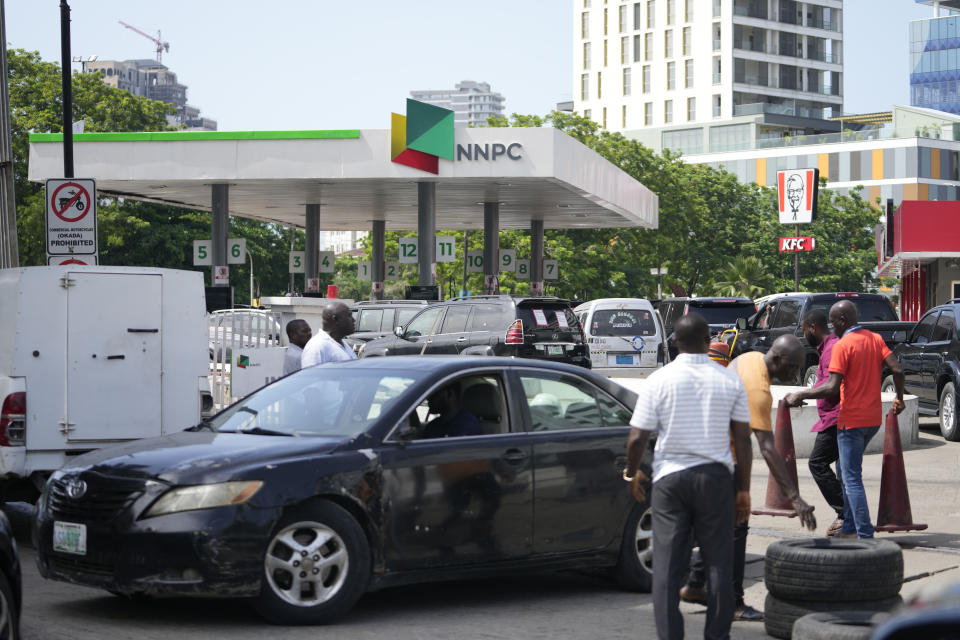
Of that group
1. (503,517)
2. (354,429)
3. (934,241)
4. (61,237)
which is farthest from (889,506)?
(934,241)

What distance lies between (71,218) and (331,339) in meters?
5.75

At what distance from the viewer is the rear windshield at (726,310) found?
27359mm

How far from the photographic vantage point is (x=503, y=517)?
770 centimetres

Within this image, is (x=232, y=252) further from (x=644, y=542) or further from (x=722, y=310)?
(x=644, y=542)

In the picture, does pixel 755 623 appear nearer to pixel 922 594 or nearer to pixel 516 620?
pixel 516 620

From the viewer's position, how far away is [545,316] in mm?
22781

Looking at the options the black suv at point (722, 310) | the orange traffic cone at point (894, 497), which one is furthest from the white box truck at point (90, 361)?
the black suv at point (722, 310)

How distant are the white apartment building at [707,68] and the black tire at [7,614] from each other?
107m

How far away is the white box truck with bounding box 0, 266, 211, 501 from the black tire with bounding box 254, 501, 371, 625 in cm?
389

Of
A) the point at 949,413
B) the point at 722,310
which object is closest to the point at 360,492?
the point at 949,413

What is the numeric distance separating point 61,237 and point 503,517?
30.8ft

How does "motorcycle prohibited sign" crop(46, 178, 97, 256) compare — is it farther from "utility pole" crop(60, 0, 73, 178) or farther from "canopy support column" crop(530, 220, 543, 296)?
"canopy support column" crop(530, 220, 543, 296)

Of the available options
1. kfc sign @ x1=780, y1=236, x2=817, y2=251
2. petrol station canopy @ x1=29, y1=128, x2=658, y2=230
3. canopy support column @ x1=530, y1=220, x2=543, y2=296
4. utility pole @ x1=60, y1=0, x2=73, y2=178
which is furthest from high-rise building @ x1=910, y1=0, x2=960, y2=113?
utility pole @ x1=60, y1=0, x2=73, y2=178

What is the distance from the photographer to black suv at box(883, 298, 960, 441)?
18047mm
